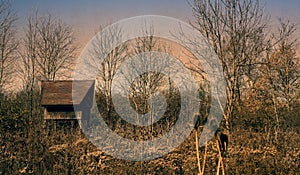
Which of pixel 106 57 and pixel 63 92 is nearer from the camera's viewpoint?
pixel 63 92

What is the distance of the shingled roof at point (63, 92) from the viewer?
14062mm

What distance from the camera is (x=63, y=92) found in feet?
48.1

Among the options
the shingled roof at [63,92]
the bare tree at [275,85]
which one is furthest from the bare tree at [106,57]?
the bare tree at [275,85]

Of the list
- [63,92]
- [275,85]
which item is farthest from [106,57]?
[275,85]

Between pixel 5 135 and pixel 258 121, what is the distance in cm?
751

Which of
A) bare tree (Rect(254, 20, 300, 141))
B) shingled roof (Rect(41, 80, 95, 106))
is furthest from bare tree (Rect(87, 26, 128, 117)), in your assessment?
bare tree (Rect(254, 20, 300, 141))

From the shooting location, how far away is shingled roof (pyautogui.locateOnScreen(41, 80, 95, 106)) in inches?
554

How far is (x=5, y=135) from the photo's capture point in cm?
931

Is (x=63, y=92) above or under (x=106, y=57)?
under

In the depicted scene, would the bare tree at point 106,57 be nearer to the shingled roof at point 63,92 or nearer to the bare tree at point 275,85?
the shingled roof at point 63,92

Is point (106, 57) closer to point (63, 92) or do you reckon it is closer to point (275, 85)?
point (63, 92)

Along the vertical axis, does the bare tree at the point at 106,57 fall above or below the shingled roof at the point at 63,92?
above

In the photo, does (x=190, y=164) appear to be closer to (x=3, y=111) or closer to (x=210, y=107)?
(x=210, y=107)

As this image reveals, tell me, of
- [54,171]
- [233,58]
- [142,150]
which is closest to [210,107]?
[233,58]
